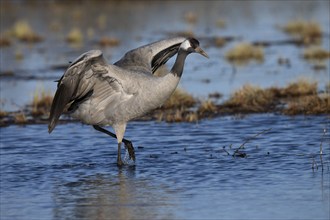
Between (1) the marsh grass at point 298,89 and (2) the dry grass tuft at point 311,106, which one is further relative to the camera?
(1) the marsh grass at point 298,89

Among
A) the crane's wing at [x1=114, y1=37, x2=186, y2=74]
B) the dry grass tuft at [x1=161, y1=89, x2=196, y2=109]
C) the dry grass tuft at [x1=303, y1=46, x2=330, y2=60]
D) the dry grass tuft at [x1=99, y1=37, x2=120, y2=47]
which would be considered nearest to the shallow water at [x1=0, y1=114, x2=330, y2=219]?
the crane's wing at [x1=114, y1=37, x2=186, y2=74]

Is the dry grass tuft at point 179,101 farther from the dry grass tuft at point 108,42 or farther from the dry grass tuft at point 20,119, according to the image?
the dry grass tuft at point 108,42

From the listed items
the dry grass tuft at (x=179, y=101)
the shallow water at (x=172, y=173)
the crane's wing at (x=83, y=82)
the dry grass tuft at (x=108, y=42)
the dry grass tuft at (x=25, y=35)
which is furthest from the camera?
the dry grass tuft at (x=25, y=35)

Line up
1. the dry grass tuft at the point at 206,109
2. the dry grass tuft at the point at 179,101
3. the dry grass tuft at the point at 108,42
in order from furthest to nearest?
the dry grass tuft at the point at 108,42 < the dry grass tuft at the point at 179,101 < the dry grass tuft at the point at 206,109

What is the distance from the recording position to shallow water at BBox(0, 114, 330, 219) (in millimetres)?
8273

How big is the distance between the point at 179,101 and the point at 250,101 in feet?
4.47

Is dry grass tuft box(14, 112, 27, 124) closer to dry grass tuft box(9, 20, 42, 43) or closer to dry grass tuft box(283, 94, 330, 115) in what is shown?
dry grass tuft box(283, 94, 330, 115)

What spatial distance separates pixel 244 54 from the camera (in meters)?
22.8

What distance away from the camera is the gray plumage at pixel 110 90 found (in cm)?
1026

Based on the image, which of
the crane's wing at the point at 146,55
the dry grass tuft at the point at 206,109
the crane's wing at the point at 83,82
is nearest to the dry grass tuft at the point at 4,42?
the dry grass tuft at the point at 206,109

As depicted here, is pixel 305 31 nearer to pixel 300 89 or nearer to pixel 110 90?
pixel 300 89

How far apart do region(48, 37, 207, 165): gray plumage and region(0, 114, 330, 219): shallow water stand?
67 centimetres

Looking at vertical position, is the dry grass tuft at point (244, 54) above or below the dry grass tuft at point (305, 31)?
below

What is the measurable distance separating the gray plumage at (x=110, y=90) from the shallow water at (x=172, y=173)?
67cm
